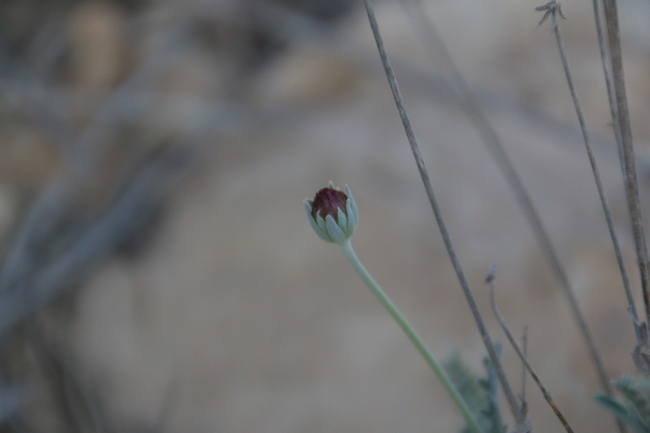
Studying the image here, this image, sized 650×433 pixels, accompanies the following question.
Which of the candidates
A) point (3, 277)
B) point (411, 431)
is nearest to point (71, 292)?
point (3, 277)

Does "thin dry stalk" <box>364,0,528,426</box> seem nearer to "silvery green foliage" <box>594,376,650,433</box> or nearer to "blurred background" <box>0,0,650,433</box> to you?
"silvery green foliage" <box>594,376,650,433</box>

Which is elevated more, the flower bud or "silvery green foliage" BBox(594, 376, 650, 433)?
the flower bud

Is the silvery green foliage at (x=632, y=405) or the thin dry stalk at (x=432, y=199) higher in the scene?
the thin dry stalk at (x=432, y=199)

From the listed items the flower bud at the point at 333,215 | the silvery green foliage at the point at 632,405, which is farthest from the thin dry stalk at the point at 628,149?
the flower bud at the point at 333,215

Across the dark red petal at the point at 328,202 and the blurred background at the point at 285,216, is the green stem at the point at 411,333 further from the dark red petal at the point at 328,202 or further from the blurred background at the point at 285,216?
the blurred background at the point at 285,216

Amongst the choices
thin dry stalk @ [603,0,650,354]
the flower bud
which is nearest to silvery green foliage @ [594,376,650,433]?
thin dry stalk @ [603,0,650,354]

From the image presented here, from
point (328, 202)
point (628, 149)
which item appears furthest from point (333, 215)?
point (628, 149)

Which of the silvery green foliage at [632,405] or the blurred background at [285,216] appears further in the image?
the blurred background at [285,216]
